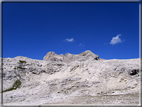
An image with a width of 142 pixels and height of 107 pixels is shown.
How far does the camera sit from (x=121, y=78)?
97.1 ft

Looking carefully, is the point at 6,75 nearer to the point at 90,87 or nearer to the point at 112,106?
the point at 90,87

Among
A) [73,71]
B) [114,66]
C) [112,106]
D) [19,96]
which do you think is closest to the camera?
[112,106]

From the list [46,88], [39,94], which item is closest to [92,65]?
[46,88]

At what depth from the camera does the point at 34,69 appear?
3772 centimetres

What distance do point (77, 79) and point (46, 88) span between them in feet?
27.7

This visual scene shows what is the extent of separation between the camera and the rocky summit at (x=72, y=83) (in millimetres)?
23141

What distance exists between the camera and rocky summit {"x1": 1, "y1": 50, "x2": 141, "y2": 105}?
75.9 feet

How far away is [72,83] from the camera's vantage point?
96.6 feet

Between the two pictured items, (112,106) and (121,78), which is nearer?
(112,106)

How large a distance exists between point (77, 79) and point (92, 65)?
8146 millimetres

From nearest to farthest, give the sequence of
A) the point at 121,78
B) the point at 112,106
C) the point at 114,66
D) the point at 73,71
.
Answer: the point at 112,106 < the point at 121,78 < the point at 114,66 < the point at 73,71

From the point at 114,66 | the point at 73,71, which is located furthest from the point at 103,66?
the point at 73,71

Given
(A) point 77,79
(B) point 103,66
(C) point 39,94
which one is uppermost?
(B) point 103,66

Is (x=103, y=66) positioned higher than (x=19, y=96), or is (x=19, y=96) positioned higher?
(x=103, y=66)
